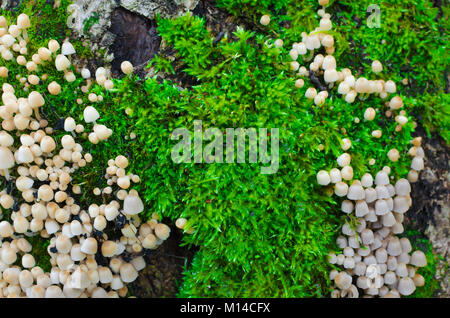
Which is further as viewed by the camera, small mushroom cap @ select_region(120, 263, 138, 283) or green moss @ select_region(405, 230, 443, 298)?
green moss @ select_region(405, 230, 443, 298)

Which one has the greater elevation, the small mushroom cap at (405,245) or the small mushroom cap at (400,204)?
the small mushroom cap at (400,204)

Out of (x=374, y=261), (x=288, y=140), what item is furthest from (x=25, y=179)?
(x=374, y=261)

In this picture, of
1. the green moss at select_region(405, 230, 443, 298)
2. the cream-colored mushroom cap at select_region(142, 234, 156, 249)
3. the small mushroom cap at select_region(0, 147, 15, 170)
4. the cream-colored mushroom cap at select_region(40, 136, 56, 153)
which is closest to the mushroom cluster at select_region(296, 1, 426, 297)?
the green moss at select_region(405, 230, 443, 298)

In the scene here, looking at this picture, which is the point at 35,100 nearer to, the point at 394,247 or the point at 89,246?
the point at 89,246

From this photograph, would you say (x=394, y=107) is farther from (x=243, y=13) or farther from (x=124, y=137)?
(x=124, y=137)

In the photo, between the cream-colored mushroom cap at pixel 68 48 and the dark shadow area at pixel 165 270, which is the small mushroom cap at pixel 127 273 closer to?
the dark shadow area at pixel 165 270

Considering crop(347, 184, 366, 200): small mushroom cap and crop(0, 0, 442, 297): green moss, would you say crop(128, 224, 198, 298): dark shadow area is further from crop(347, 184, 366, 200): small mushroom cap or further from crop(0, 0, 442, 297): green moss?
crop(347, 184, 366, 200): small mushroom cap

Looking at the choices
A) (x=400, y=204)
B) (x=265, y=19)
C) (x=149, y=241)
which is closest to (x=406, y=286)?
(x=400, y=204)

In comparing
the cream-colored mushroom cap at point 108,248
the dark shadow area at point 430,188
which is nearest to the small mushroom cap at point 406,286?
the dark shadow area at point 430,188
